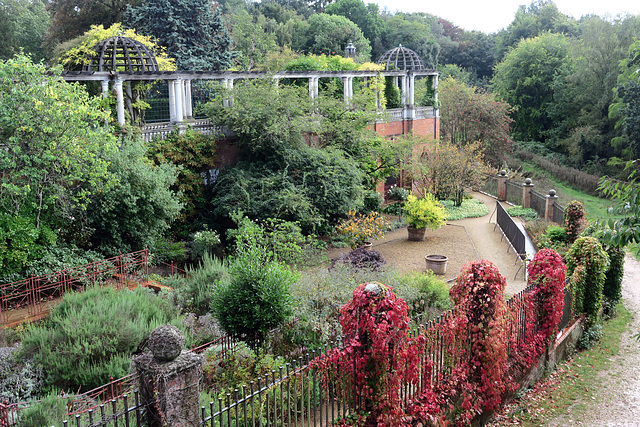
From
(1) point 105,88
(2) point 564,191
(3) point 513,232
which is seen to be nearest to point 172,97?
(1) point 105,88

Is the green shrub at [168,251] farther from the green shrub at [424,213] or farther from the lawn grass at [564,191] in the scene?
the lawn grass at [564,191]

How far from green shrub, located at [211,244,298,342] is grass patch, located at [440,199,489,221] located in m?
16.0

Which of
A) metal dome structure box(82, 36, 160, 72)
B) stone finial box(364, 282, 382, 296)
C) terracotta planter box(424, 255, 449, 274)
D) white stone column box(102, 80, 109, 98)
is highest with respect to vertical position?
metal dome structure box(82, 36, 160, 72)

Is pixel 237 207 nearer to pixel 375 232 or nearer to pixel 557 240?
pixel 375 232

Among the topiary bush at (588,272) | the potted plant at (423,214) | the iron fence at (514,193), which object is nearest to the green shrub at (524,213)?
the iron fence at (514,193)

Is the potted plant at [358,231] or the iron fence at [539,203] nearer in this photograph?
the potted plant at [358,231]

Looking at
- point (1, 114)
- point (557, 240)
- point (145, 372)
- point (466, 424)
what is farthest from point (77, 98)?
point (557, 240)

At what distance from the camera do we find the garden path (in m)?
15.8

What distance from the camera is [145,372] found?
4.73 metres

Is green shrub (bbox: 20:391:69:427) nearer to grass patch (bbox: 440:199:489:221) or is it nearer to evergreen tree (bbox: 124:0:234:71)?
grass patch (bbox: 440:199:489:221)

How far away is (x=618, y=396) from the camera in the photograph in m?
9.07

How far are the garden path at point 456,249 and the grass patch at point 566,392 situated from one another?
2967 millimetres

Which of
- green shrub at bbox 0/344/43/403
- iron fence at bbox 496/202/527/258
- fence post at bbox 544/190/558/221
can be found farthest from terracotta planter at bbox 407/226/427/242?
green shrub at bbox 0/344/43/403

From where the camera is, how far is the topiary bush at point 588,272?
11.5 meters
